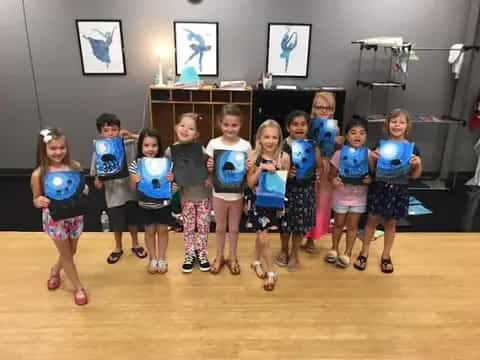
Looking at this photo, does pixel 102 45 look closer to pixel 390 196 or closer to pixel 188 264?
pixel 188 264

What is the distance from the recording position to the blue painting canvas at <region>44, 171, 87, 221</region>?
202 centimetres

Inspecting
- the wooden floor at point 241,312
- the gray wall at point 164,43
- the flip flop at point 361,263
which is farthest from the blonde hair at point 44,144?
the gray wall at point 164,43

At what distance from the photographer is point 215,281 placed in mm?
2451

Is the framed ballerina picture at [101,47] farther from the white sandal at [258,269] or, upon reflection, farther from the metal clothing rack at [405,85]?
the white sandal at [258,269]

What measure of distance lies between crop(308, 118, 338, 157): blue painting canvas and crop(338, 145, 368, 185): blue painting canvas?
0.44ft

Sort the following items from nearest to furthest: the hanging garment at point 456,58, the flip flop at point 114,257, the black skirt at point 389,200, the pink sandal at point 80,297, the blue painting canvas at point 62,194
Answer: the blue painting canvas at point 62,194, the pink sandal at point 80,297, the black skirt at point 389,200, the flip flop at point 114,257, the hanging garment at point 456,58

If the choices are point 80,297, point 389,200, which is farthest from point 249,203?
point 80,297

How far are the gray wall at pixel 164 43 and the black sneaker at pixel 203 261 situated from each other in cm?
281

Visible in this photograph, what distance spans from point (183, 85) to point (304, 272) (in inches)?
112

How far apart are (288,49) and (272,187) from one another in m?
2.93

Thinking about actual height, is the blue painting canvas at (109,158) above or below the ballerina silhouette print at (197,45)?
below

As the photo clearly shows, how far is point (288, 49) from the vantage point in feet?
15.1

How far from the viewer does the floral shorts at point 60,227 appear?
6.80ft

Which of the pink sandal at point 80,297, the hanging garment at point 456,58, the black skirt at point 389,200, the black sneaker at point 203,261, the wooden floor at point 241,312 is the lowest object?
the wooden floor at point 241,312
